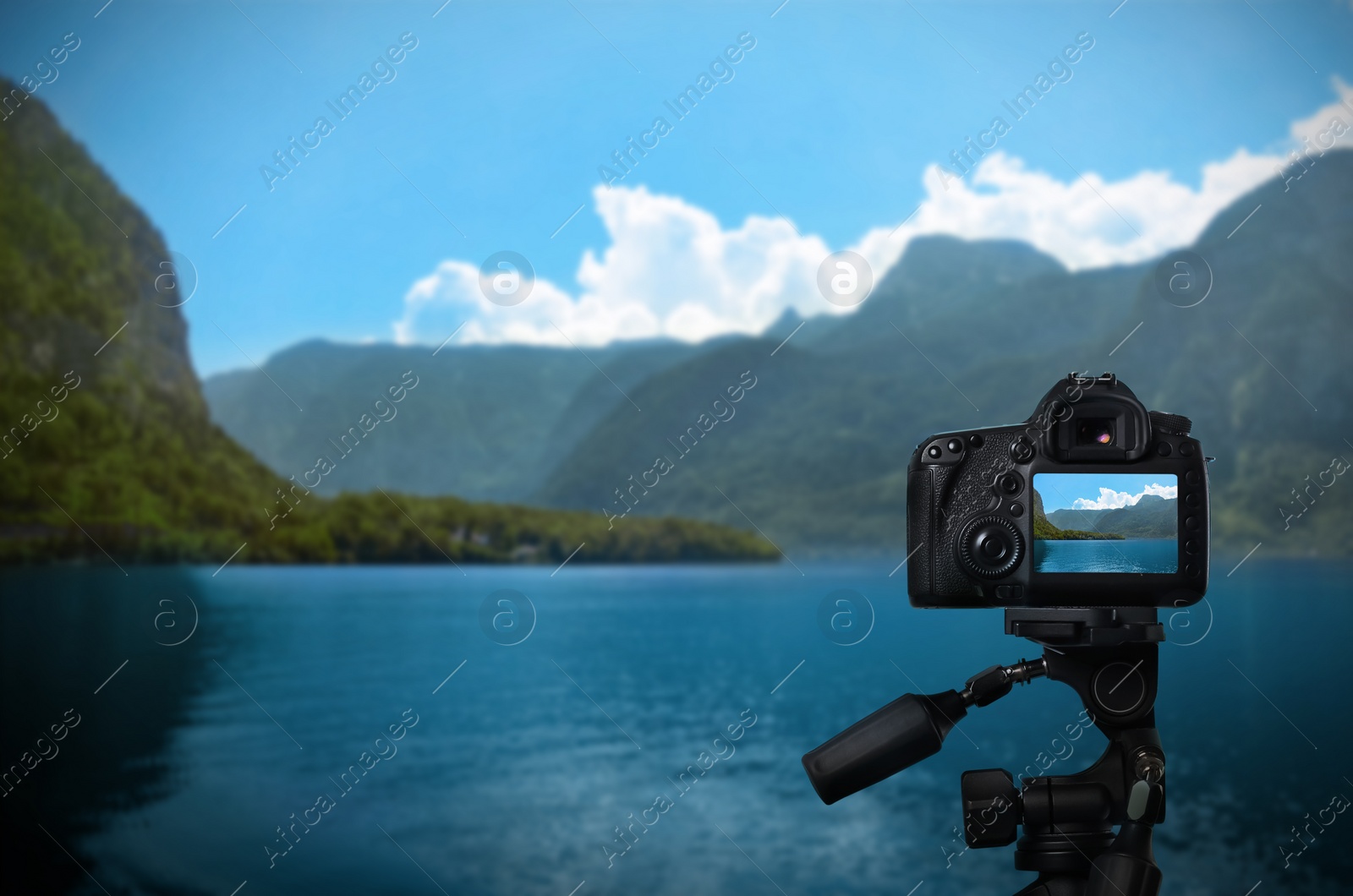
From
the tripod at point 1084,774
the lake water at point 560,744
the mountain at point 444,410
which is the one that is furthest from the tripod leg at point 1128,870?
the mountain at point 444,410

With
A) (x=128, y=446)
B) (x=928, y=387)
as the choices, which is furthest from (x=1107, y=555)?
(x=928, y=387)

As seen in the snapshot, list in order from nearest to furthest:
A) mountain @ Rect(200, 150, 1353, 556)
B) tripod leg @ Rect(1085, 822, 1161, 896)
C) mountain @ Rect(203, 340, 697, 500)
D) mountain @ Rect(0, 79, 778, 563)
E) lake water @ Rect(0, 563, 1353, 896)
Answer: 1. tripod leg @ Rect(1085, 822, 1161, 896)
2. lake water @ Rect(0, 563, 1353, 896)
3. mountain @ Rect(0, 79, 778, 563)
4. mountain @ Rect(200, 150, 1353, 556)
5. mountain @ Rect(203, 340, 697, 500)

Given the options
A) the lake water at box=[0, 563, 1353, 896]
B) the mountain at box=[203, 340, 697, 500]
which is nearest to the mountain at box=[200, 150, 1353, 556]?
the mountain at box=[203, 340, 697, 500]

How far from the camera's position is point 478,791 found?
1873 centimetres

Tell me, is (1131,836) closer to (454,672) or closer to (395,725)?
(395,725)

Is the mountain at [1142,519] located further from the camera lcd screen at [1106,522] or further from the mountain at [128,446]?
the mountain at [128,446]

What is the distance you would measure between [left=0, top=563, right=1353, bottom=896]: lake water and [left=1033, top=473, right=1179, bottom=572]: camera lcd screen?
1329 mm

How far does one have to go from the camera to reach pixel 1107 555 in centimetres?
97

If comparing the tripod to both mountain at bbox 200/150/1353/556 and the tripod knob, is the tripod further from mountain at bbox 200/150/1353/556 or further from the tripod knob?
mountain at bbox 200/150/1353/556

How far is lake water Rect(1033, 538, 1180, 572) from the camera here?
0.96 m

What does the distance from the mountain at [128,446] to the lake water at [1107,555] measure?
25594 millimetres

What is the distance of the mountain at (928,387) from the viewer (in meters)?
38.5

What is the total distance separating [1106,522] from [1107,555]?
0.03 m

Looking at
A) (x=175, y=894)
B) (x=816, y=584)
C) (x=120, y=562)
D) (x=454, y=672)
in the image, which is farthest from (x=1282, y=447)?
(x=120, y=562)
